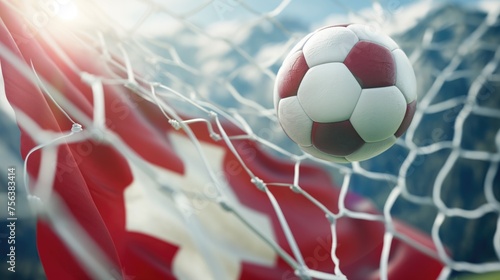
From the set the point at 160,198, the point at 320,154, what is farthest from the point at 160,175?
the point at 320,154

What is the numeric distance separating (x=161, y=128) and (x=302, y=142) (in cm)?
57

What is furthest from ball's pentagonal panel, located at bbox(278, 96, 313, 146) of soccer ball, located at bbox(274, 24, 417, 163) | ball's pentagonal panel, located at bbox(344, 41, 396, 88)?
ball's pentagonal panel, located at bbox(344, 41, 396, 88)

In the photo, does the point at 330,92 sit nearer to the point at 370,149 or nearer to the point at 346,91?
→ the point at 346,91

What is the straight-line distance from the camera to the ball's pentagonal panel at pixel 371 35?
2.82 feet

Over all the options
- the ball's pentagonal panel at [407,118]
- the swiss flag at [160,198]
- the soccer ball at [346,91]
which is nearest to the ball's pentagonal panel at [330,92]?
the soccer ball at [346,91]

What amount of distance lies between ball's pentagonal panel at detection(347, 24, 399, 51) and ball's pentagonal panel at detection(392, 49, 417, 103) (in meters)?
0.02

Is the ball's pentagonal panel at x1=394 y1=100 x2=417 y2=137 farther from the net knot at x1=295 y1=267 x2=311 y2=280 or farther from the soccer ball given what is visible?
the net knot at x1=295 y1=267 x2=311 y2=280

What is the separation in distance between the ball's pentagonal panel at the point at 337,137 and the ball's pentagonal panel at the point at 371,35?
15 cm

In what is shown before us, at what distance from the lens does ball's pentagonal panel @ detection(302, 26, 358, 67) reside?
850 millimetres

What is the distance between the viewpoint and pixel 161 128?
4.53ft

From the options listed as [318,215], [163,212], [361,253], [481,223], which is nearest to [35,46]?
[163,212]

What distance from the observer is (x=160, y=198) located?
3.66ft

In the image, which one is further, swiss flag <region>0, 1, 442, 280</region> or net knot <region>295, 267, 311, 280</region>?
net knot <region>295, 267, 311, 280</region>

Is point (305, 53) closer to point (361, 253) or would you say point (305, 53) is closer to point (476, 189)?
point (361, 253)
